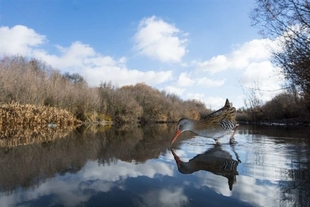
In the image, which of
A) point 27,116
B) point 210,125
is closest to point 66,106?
point 27,116

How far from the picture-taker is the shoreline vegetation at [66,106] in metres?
17.4

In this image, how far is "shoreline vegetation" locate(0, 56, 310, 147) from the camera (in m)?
17.4

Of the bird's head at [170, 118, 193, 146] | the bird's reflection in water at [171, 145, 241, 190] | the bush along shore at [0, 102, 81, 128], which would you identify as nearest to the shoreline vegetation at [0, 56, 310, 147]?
the bush along shore at [0, 102, 81, 128]

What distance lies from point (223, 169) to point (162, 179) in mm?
1041

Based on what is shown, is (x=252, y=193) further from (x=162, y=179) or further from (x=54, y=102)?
(x=54, y=102)

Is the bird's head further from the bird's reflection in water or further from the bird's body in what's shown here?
the bird's reflection in water

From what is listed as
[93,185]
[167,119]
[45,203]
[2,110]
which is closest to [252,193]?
[93,185]

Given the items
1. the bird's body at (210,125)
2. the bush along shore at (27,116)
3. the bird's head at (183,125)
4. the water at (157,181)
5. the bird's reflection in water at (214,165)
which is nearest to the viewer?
the water at (157,181)

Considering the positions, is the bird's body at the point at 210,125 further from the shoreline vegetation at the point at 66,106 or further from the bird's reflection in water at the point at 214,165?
the shoreline vegetation at the point at 66,106

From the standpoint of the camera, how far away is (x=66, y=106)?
1128 inches

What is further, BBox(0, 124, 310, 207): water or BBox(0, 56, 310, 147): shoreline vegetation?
BBox(0, 56, 310, 147): shoreline vegetation

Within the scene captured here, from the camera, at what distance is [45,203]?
2.39m

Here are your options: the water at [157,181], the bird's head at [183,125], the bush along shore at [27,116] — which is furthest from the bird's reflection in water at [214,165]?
the bush along shore at [27,116]

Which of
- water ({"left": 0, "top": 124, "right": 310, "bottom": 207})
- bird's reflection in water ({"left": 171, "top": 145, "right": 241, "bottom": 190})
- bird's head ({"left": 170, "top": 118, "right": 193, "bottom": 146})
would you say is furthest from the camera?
bird's head ({"left": 170, "top": 118, "right": 193, "bottom": 146})
